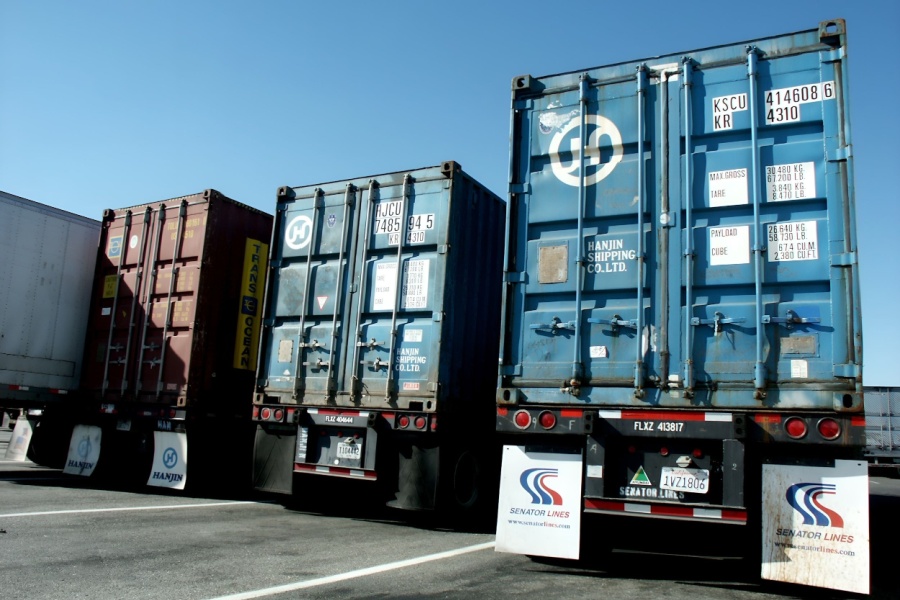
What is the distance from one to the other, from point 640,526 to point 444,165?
4970mm

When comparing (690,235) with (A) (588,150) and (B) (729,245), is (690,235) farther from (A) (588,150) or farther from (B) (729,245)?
(A) (588,150)

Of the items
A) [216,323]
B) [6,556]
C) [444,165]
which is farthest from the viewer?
[216,323]

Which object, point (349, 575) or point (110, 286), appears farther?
point (110, 286)

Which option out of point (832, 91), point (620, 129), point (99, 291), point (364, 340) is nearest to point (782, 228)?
point (832, 91)

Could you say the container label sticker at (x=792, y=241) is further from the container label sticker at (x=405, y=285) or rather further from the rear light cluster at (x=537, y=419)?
the container label sticker at (x=405, y=285)

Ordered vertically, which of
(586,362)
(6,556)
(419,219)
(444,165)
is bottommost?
(6,556)

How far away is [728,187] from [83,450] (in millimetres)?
10780

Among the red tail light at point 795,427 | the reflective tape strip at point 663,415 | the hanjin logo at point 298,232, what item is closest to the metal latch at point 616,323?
the reflective tape strip at point 663,415

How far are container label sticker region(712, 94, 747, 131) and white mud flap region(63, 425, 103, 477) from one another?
34.0 feet

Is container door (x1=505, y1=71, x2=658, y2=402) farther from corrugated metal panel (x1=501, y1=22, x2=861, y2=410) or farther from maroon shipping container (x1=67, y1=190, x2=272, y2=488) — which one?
maroon shipping container (x1=67, y1=190, x2=272, y2=488)

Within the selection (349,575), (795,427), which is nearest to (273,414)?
(349,575)

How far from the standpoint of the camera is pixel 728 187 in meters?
6.36

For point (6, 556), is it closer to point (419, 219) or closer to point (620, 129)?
point (419, 219)

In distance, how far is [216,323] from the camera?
11758 millimetres
